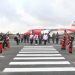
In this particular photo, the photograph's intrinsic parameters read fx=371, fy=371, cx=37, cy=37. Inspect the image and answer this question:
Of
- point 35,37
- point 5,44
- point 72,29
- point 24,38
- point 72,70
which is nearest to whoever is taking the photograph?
point 72,70

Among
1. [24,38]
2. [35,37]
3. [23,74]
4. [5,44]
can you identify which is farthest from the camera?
[24,38]

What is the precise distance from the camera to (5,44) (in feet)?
115

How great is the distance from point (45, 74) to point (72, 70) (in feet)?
5.49

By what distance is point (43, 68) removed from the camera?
1681 centimetres

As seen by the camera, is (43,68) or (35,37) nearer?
(43,68)

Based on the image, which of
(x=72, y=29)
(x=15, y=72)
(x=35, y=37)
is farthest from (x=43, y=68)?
(x=72, y=29)

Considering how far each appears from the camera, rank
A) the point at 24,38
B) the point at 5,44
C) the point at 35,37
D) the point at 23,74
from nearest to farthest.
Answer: the point at 23,74 → the point at 5,44 → the point at 35,37 → the point at 24,38

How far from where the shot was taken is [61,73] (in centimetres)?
1512

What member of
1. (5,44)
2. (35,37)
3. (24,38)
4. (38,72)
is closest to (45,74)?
(38,72)

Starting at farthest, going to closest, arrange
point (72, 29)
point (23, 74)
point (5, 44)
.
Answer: point (72, 29), point (5, 44), point (23, 74)

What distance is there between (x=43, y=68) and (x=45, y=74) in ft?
6.31

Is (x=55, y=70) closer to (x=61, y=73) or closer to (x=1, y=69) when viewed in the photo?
(x=61, y=73)

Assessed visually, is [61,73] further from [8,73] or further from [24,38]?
[24,38]

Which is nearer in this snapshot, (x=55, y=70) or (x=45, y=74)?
(x=45, y=74)
